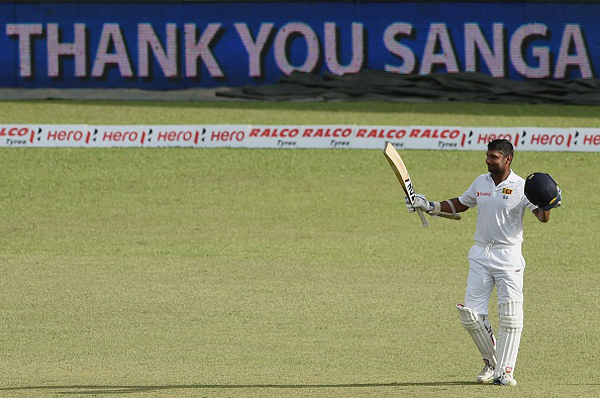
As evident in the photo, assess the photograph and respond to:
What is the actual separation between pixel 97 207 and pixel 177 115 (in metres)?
7.22

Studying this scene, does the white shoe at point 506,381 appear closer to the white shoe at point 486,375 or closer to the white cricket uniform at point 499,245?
the white shoe at point 486,375

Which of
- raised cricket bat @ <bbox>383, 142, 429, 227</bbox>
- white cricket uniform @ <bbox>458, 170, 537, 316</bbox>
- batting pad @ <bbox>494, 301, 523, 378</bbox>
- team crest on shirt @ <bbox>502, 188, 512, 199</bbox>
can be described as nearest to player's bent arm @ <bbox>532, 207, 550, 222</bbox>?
white cricket uniform @ <bbox>458, 170, 537, 316</bbox>

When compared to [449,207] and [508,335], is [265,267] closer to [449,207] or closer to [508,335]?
[449,207]

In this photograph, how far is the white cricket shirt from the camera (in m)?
10.9

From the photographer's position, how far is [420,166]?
2619 centimetres

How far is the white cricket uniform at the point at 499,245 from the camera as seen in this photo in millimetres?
10898

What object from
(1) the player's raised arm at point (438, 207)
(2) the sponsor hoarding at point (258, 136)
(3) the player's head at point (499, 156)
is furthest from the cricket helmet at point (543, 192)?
(2) the sponsor hoarding at point (258, 136)

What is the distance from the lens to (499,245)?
10.9 meters

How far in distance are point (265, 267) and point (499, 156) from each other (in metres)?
8.33

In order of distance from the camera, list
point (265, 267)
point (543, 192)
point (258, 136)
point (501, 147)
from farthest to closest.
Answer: point (258, 136)
point (265, 267)
point (501, 147)
point (543, 192)

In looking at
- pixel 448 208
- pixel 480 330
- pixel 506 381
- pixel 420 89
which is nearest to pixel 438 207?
pixel 448 208

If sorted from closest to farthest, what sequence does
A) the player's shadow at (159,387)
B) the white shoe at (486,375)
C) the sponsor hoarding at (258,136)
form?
the player's shadow at (159,387), the white shoe at (486,375), the sponsor hoarding at (258,136)

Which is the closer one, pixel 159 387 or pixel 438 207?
pixel 159 387

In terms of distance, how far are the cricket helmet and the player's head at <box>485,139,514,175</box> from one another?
16.2 inches
